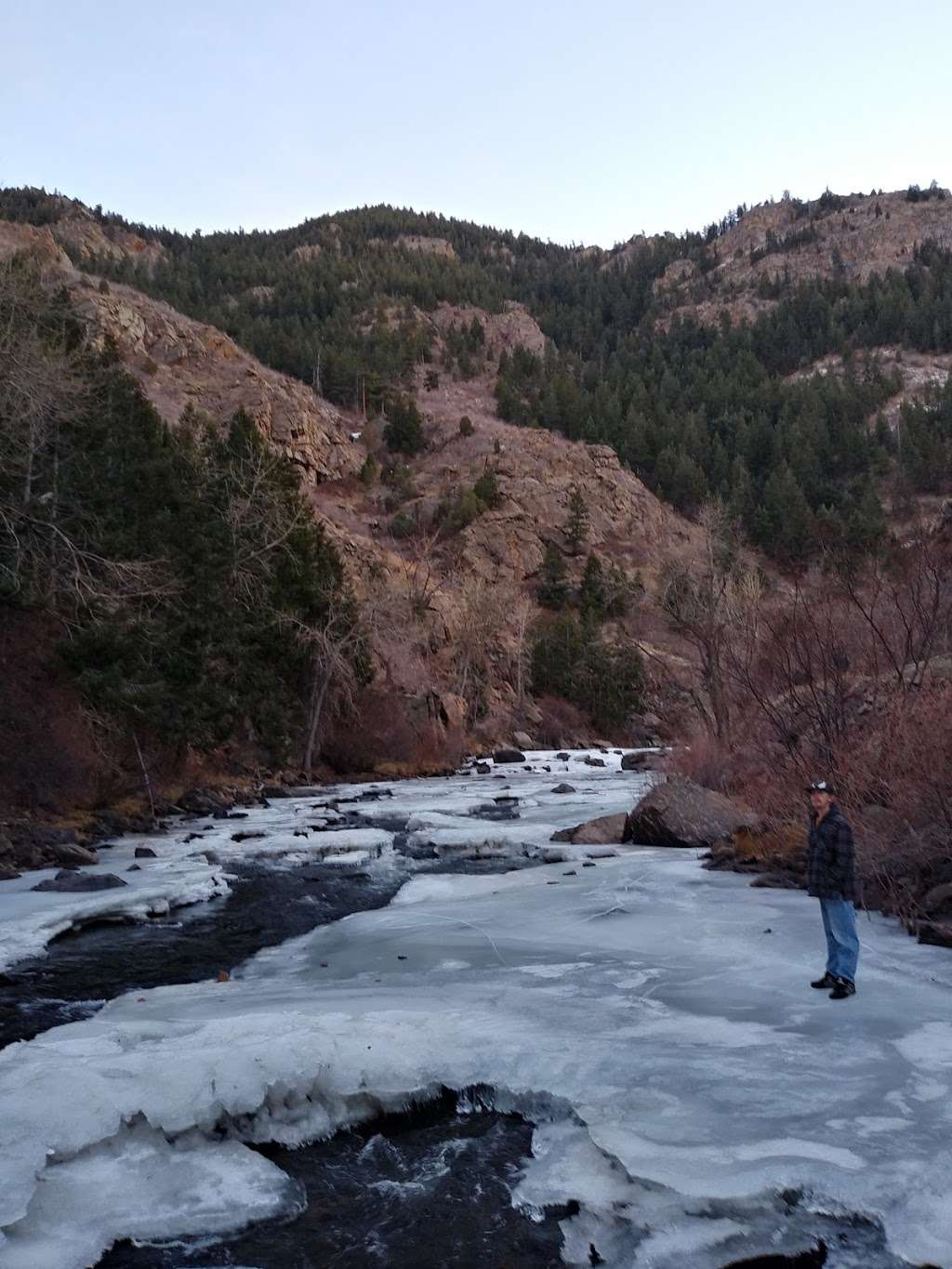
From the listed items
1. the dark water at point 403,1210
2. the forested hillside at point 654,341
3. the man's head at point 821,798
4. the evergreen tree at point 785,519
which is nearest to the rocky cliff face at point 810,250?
the forested hillside at point 654,341

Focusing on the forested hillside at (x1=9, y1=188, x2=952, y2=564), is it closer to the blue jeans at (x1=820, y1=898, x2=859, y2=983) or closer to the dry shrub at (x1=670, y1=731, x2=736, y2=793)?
the dry shrub at (x1=670, y1=731, x2=736, y2=793)

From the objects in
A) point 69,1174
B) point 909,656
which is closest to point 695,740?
point 909,656

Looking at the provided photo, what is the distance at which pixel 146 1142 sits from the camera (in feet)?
17.5

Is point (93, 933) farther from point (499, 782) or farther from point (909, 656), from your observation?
point (499, 782)

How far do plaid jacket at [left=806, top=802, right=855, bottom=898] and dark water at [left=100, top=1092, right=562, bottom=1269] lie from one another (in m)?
3.17

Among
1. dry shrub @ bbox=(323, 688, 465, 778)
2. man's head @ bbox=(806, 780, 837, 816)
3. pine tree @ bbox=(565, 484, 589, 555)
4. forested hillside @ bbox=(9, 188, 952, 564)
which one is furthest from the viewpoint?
forested hillside @ bbox=(9, 188, 952, 564)

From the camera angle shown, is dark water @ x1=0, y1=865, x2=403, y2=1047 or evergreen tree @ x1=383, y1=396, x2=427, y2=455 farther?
evergreen tree @ x1=383, y1=396, x2=427, y2=455

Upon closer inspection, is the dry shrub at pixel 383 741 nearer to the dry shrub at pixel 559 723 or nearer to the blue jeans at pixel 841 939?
the dry shrub at pixel 559 723

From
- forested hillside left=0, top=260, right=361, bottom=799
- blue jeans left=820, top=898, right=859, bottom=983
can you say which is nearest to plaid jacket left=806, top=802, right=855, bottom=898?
blue jeans left=820, top=898, right=859, bottom=983

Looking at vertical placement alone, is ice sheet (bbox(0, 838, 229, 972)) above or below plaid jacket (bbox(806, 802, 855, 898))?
below

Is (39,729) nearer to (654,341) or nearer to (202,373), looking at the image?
(202,373)

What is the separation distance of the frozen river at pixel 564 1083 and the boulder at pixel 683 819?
5919 mm

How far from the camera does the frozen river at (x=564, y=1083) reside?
176 inches

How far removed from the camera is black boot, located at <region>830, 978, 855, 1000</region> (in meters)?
7.27
